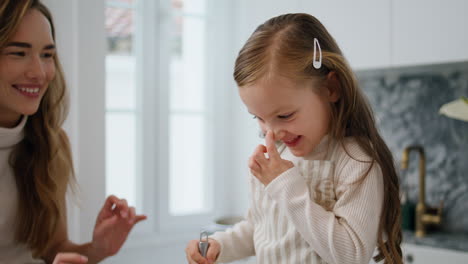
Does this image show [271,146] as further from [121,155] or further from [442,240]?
[121,155]

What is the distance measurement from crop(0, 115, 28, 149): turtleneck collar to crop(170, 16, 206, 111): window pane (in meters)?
1.07

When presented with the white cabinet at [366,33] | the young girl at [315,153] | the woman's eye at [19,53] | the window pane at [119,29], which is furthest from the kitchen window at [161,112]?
the young girl at [315,153]

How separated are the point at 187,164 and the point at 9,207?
109 cm

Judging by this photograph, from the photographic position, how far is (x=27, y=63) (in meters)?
1.02

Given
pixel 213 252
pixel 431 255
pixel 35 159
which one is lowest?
pixel 431 255

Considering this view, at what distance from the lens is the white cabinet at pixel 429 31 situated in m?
1.56

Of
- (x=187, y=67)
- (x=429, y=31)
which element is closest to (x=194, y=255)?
(x=429, y=31)

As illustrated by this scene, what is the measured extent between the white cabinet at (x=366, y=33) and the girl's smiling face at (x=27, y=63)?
98 cm

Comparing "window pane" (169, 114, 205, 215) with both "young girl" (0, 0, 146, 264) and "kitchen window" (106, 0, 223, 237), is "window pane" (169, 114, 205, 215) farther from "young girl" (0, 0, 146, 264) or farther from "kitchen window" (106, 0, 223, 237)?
"young girl" (0, 0, 146, 264)

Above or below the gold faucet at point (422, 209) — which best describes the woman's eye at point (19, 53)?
above

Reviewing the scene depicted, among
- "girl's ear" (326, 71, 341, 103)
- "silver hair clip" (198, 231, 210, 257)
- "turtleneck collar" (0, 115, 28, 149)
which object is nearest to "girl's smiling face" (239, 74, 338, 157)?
"girl's ear" (326, 71, 341, 103)

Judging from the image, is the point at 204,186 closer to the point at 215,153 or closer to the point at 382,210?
the point at 215,153

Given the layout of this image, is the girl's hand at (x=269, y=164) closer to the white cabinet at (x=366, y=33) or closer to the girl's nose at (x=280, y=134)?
the girl's nose at (x=280, y=134)

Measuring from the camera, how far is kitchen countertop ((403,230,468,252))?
1.58 metres
